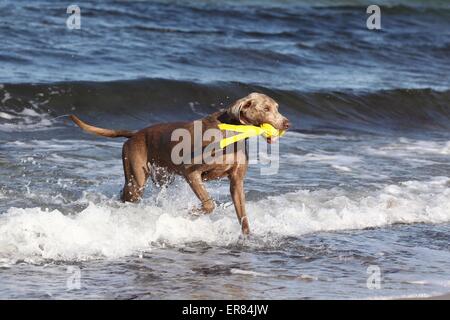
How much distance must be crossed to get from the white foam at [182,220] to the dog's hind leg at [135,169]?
0.14m

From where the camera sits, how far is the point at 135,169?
8.19m

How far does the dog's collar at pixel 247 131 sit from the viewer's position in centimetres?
766

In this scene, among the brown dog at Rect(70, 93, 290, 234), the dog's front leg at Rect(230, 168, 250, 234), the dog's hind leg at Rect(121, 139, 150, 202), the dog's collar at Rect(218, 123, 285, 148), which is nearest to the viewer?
the dog's collar at Rect(218, 123, 285, 148)

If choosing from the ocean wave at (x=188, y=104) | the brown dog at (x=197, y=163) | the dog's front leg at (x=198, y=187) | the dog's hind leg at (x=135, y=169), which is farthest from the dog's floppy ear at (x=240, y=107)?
the ocean wave at (x=188, y=104)

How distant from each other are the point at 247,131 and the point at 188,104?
6.88m

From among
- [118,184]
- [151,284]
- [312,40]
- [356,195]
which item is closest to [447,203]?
[356,195]

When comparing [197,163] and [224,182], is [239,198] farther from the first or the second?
[224,182]

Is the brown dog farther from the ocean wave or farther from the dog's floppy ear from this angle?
the ocean wave

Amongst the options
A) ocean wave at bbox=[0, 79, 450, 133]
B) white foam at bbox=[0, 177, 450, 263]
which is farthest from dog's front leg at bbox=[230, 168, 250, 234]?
ocean wave at bbox=[0, 79, 450, 133]

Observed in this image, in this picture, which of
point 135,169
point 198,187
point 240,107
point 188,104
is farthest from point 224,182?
point 188,104

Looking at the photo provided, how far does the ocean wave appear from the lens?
13.4 metres

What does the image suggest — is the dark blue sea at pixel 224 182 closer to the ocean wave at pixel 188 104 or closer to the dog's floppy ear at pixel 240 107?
the ocean wave at pixel 188 104

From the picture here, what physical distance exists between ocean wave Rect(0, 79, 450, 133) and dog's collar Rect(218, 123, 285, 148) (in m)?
5.25
